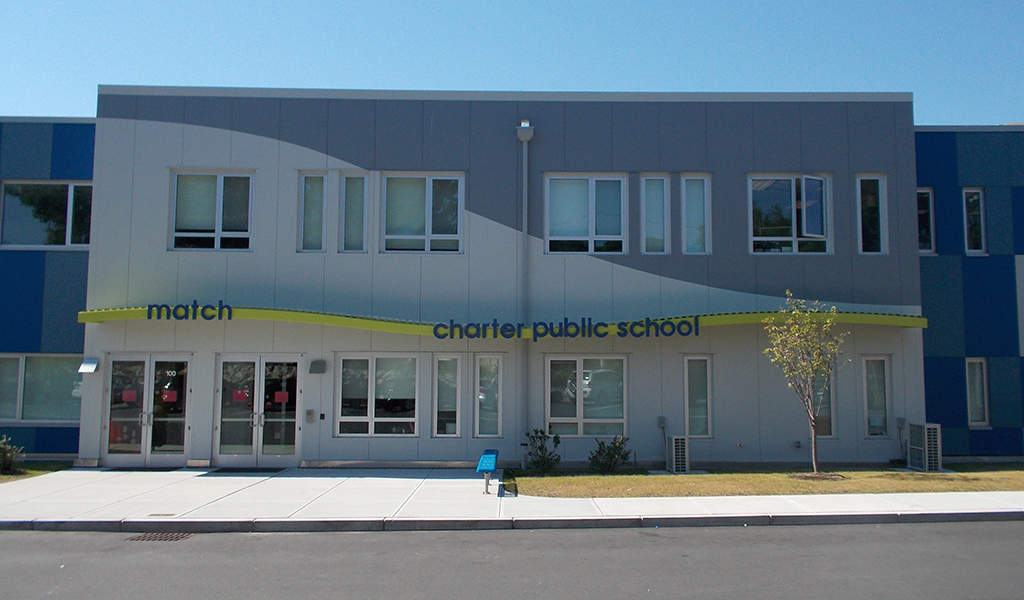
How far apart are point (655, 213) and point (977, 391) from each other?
898 centimetres

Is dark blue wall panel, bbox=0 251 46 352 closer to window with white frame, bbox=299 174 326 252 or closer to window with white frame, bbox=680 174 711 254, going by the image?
window with white frame, bbox=299 174 326 252

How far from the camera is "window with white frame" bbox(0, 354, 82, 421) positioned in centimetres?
1678

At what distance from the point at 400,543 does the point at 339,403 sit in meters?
6.75

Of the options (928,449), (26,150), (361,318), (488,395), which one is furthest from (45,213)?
(928,449)

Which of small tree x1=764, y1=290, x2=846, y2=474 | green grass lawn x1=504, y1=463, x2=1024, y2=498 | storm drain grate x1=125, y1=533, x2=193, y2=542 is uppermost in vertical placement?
small tree x1=764, y1=290, x2=846, y2=474

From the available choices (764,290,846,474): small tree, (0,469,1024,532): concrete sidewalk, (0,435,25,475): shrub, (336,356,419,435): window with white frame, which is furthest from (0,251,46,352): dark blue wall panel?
(764,290,846,474): small tree

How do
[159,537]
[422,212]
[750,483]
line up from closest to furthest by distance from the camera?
[159,537]
[750,483]
[422,212]

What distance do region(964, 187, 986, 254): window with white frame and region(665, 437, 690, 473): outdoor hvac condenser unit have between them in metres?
8.97

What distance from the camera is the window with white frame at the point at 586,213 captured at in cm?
1602

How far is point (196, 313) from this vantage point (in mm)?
14758

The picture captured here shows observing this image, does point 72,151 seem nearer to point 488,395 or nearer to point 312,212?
point 312,212

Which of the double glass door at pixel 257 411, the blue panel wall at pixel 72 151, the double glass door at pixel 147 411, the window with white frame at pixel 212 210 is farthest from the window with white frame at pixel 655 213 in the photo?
the blue panel wall at pixel 72 151

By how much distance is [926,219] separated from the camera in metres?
17.8

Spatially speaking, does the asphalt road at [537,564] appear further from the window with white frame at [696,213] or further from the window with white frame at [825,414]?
the window with white frame at [696,213]
